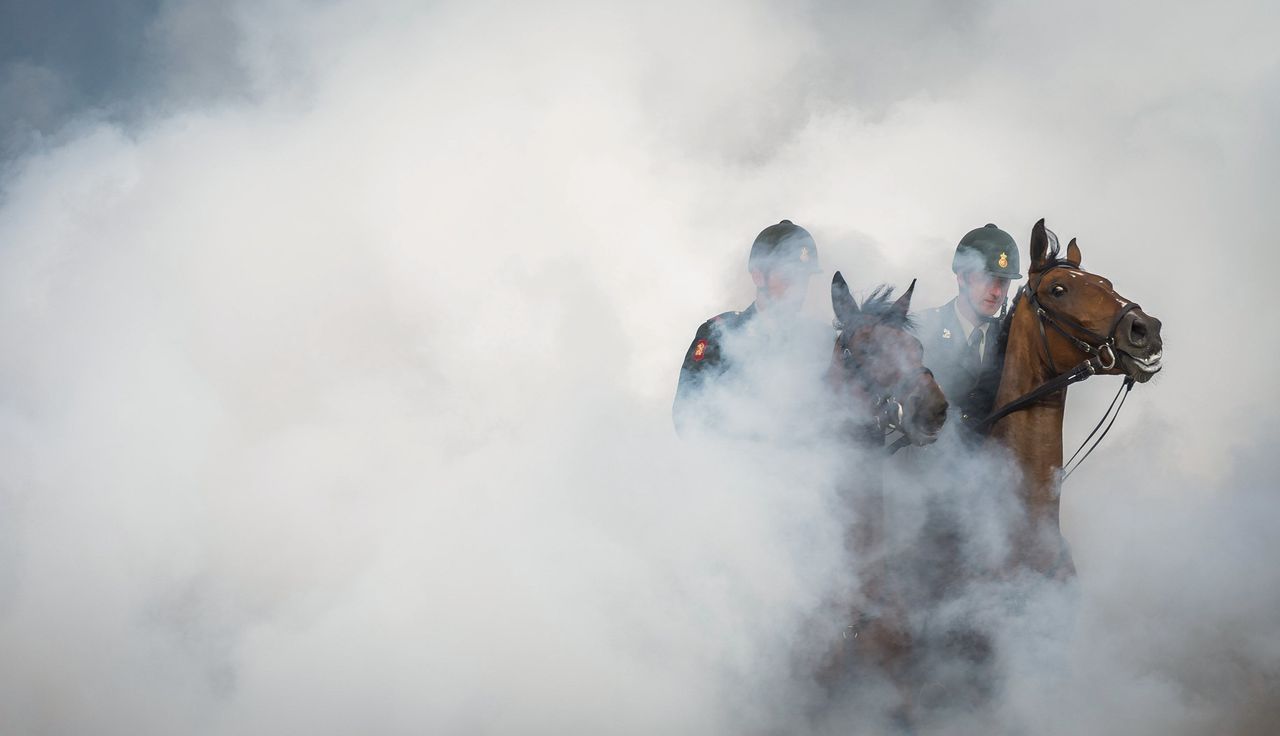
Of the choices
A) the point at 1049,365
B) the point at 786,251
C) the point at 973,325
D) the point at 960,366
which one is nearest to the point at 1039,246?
the point at 1049,365

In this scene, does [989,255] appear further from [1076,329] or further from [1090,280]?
[1076,329]

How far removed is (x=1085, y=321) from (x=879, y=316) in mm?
1054

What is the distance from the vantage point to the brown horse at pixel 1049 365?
206 inches

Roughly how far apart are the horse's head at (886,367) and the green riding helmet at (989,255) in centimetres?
172

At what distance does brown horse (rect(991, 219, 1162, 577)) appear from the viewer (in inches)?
206

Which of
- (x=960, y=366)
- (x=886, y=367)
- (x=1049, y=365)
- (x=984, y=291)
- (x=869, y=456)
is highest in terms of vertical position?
(x=984, y=291)

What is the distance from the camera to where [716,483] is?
5.99m

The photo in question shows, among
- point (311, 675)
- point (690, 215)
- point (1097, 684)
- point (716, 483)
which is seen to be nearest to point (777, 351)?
point (716, 483)

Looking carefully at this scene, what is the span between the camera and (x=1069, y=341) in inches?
212

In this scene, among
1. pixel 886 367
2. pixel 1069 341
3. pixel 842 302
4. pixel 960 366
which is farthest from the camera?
pixel 960 366

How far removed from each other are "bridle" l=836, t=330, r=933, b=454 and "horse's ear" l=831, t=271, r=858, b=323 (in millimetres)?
95

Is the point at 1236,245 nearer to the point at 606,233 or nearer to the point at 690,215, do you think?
the point at 690,215

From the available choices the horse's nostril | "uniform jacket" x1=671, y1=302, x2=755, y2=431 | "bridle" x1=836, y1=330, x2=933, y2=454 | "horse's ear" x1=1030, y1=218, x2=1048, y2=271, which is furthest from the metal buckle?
"uniform jacket" x1=671, y1=302, x2=755, y2=431

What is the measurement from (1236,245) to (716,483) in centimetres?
578
